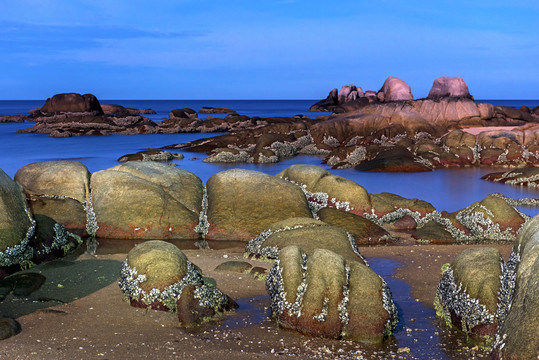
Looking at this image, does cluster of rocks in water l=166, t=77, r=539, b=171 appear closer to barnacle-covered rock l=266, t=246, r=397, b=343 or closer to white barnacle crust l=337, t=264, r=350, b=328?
barnacle-covered rock l=266, t=246, r=397, b=343

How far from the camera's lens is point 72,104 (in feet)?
318

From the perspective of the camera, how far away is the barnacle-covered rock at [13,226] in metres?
13.3

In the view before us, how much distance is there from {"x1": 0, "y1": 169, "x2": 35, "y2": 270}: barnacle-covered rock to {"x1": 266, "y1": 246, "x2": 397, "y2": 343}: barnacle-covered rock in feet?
22.2

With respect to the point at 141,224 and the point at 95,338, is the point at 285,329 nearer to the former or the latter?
the point at 95,338

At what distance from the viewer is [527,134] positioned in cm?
4103

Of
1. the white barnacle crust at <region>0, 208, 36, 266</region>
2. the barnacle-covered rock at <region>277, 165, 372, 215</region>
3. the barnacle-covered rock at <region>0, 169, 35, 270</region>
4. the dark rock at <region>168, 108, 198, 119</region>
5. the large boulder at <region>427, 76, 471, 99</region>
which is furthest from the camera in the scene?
the dark rock at <region>168, 108, 198, 119</region>

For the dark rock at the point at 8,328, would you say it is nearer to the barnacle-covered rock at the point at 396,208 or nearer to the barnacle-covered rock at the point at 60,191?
the barnacle-covered rock at the point at 60,191

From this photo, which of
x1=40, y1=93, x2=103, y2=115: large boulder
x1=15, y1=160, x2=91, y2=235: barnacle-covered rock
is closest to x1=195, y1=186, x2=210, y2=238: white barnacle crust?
x1=15, y1=160, x2=91, y2=235: barnacle-covered rock

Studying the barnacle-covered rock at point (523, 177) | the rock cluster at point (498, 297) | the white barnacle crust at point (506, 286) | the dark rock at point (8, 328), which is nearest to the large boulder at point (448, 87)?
the barnacle-covered rock at point (523, 177)

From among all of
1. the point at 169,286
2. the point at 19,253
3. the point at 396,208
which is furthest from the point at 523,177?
the point at 19,253

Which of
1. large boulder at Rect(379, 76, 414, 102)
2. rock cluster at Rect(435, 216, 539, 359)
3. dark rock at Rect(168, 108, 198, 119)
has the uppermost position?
large boulder at Rect(379, 76, 414, 102)

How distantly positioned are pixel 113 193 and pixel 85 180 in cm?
116

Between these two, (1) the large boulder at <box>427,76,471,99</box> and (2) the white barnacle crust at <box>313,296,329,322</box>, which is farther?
(1) the large boulder at <box>427,76,471,99</box>

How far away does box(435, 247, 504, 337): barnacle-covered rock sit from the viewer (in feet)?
30.1
